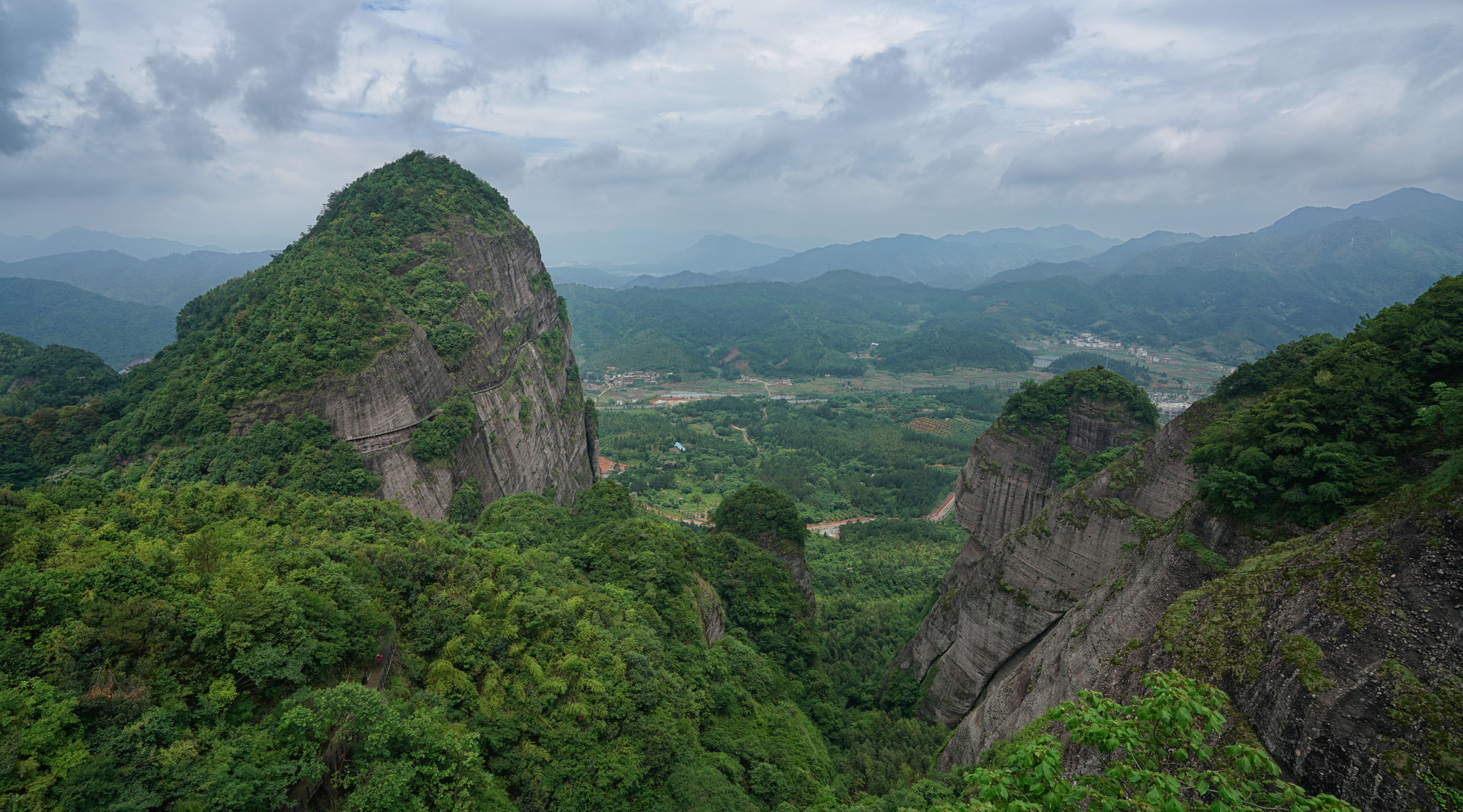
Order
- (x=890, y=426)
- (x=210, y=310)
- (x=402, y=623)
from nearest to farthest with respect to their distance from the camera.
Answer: (x=402, y=623) < (x=210, y=310) < (x=890, y=426)

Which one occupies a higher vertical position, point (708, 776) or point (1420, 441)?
point (1420, 441)

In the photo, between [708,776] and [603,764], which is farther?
Result: [708,776]

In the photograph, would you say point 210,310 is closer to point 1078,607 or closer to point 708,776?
point 708,776

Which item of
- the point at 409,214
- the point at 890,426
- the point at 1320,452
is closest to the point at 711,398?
the point at 890,426

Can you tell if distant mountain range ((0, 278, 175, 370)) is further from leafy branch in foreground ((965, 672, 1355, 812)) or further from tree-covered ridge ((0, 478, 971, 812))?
leafy branch in foreground ((965, 672, 1355, 812))

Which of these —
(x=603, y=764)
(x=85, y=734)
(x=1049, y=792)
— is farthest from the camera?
(x=603, y=764)

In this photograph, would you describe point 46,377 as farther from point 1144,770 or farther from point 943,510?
point 943,510

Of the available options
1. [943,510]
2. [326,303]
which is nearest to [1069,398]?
[326,303]

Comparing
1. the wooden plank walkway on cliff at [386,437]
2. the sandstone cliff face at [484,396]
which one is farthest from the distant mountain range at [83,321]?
the wooden plank walkway on cliff at [386,437]
